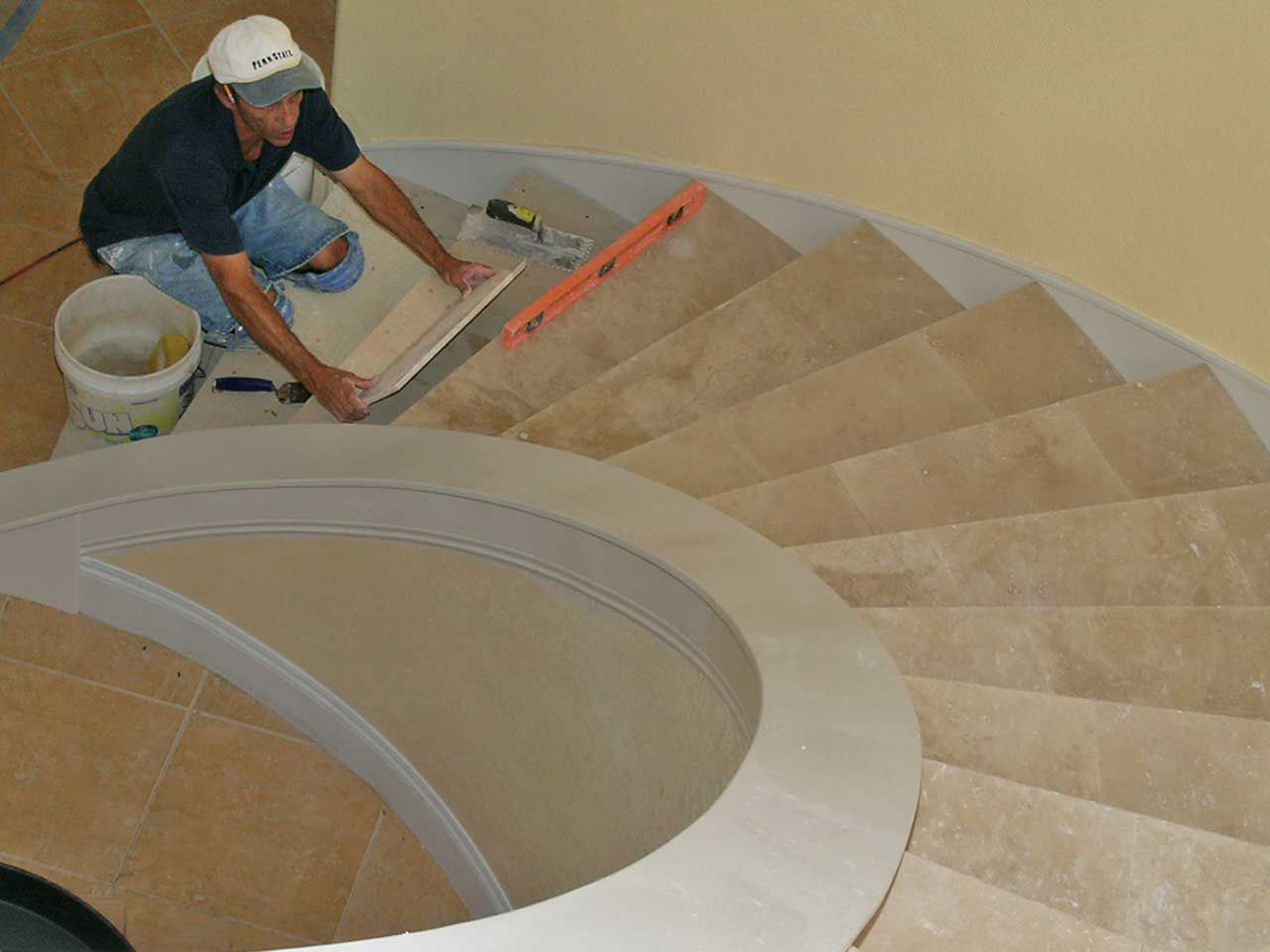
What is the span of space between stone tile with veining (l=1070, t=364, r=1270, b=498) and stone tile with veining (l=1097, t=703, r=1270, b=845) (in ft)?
2.56

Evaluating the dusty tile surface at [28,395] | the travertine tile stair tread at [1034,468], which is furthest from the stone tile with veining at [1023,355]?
the dusty tile surface at [28,395]

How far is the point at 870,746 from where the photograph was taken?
2613mm

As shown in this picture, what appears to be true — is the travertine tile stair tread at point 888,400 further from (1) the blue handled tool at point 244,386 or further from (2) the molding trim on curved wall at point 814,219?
(1) the blue handled tool at point 244,386

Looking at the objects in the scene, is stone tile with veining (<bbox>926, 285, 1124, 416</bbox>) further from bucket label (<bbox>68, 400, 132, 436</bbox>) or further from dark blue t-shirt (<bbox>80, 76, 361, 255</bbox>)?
bucket label (<bbox>68, 400, 132, 436</bbox>)

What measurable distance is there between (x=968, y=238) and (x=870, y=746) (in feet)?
5.95

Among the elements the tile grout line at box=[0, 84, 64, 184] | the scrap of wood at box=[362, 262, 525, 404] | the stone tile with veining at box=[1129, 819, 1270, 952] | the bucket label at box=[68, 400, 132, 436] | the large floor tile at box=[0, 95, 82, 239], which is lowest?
the bucket label at box=[68, 400, 132, 436]

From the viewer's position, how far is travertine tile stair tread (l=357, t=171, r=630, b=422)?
435cm

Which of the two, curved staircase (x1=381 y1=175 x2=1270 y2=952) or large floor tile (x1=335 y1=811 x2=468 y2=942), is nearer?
curved staircase (x1=381 y1=175 x2=1270 y2=952)

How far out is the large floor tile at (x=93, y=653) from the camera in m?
4.15

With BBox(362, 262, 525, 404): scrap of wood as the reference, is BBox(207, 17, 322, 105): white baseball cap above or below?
above

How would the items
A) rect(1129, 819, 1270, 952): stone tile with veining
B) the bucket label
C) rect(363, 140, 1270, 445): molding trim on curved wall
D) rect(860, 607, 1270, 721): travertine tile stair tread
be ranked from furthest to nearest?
the bucket label < rect(363, 140, 1270, 445): molding trim on curved wall < rect(860, 607, 1270, 721): travertine tile stair tread < rect(1129, 819, 1270, 952): stone tile with veining

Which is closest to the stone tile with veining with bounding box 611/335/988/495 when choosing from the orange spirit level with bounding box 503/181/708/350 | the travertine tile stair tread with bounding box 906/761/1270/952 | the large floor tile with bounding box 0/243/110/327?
the orange spirit level with bounding box 503/181/708/350

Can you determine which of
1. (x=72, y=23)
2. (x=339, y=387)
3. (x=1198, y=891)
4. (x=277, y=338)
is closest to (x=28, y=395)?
(x=277, y=338)

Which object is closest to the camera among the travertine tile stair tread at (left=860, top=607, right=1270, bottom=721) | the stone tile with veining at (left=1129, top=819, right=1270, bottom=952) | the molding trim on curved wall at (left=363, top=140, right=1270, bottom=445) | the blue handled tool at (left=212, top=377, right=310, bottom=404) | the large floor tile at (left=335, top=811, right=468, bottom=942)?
the stone tile with veining at (left=1129, top=819, right=1270, bottom=952)
